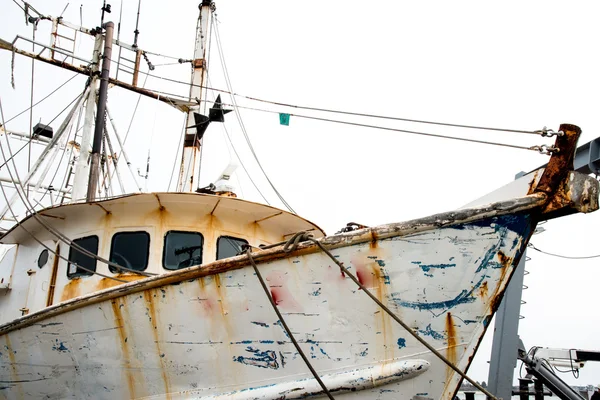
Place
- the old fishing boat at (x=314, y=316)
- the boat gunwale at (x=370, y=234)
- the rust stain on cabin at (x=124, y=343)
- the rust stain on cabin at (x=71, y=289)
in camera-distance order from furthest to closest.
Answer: the rust stain on cabin at (x=71, y=289), the rust stain on cabin at (x=124, y=343), the old fishing boat at (x=314, y=316), the boat gunwale at (x=370, y=234)

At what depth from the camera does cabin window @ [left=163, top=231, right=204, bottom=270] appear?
687 cm

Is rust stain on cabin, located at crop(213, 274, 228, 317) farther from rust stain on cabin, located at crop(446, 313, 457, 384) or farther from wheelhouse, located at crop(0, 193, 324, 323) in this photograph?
rust stain on cabin, located at crop(446, 313, 457, 384)

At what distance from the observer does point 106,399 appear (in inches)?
226

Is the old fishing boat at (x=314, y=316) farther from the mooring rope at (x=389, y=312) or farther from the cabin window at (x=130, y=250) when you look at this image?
the cabin window at (x=130, y=250)

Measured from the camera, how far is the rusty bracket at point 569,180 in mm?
4379

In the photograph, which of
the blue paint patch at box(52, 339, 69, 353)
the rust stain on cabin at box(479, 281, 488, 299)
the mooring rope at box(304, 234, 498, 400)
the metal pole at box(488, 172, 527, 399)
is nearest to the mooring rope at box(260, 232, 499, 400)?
the mooring rope at box(304, 234, 498, 400)

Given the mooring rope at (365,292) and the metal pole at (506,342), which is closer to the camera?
the mooring rope at (365,292)

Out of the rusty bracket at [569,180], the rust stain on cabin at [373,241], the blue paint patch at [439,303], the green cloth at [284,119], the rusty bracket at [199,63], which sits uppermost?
the rusty bracket at [199,63]

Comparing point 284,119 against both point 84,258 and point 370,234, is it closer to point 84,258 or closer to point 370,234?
point 84,258

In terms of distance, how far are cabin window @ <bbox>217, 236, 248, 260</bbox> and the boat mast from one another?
2605 mm

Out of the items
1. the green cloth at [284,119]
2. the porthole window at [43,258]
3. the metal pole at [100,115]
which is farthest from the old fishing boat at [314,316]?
the metal pole at [100,115]

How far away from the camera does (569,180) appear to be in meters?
4.44

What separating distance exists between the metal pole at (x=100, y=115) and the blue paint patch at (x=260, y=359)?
19.7 ft

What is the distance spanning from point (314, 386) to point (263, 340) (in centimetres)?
63
